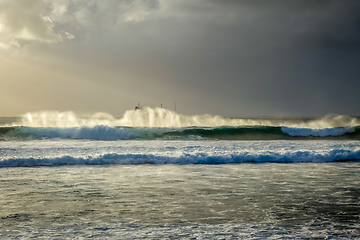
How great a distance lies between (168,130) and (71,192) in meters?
19.4

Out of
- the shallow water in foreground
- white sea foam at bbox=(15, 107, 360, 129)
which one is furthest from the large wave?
white sea foam at bbox=(15, 107, 360, 129)

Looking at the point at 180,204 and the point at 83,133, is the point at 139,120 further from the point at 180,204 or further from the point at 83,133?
the point at 180,204

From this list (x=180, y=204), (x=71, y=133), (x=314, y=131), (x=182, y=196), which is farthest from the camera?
(x=314, y=131)

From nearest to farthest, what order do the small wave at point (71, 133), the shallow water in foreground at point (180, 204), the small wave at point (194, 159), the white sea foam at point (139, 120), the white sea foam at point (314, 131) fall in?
the shallow water in foreground at point (180, 204) → the small wave at point (194, 159) → the small wave at point (71, 133) → the white sea foam at point (314, 131) → the white sea foam at point (139, 120)

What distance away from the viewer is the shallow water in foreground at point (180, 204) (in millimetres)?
4348

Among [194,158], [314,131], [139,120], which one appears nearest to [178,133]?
[139,120]

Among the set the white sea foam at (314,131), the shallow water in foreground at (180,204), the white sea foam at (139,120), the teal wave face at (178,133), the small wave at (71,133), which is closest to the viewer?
the shallow water in foreground at (180,204)

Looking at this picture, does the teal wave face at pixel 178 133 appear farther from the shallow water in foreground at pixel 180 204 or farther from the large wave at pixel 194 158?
the shallow water in foreground at pixel 180 204

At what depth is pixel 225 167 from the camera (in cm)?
1070

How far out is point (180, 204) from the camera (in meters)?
5.75

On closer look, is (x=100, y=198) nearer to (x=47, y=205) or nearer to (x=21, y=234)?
(x=47, y=205)

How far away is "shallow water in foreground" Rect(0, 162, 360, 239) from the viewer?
14.3 ft

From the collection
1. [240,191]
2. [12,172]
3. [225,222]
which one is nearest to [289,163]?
[240,191]

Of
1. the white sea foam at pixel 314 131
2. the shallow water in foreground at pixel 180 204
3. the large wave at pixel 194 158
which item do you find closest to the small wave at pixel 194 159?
the large wave at pixel 194 158
